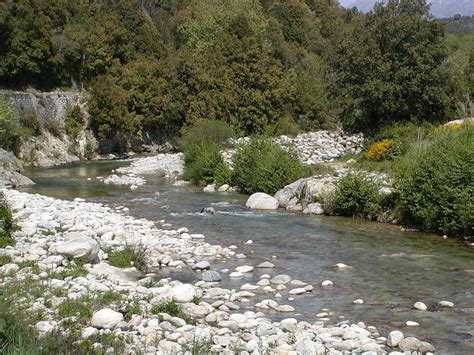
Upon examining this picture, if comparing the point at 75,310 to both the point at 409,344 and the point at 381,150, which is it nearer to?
the point at 409,344

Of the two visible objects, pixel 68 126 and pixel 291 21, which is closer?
pixel 68 126

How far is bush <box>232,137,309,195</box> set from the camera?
→ 27328mm

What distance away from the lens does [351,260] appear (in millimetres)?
15695

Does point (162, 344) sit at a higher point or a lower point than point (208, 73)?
lower

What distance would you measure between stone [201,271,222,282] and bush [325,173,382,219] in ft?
32.2

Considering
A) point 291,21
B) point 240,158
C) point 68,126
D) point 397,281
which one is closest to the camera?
point 397,281

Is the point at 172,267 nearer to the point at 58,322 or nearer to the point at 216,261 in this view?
the point at 216,261

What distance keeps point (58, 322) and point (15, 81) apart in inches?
2031

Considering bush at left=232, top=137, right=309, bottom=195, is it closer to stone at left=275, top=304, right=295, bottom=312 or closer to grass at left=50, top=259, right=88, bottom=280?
grass at left=50, top=259, right=88, bottom=280

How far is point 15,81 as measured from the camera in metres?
56.0

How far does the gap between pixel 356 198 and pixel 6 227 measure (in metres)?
13.0

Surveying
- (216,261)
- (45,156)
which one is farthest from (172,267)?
(45,156)

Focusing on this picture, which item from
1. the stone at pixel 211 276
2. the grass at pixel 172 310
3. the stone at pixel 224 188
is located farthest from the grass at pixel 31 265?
the stone at pixel 224 188

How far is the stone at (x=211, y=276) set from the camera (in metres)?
13.6
